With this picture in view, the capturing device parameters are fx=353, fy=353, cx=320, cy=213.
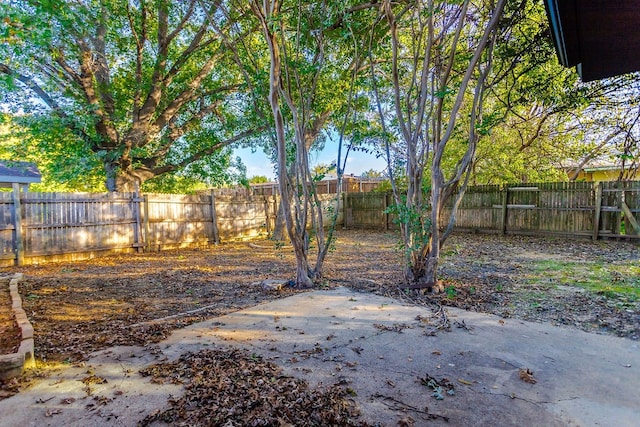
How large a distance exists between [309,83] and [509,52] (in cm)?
280

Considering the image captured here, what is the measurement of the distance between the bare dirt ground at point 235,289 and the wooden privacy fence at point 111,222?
50 cm

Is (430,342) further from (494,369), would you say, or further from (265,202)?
(265,202)

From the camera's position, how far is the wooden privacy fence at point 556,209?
8.65 m

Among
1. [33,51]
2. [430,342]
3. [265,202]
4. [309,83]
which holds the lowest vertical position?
[430,342]

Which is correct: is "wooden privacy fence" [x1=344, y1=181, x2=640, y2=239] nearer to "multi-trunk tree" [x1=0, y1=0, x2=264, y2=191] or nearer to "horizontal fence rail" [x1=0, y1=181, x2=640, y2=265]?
"horizontal fence rail" [x1=0, y1=181, x2=640, y2=265]

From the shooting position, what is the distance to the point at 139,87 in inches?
336

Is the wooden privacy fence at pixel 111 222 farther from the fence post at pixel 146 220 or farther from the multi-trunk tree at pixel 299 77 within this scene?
the multi-trunk tree at pixel 299 77

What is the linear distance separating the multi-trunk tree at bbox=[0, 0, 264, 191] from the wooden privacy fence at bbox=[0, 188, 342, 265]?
97 centimetres

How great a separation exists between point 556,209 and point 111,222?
11478 millimetres

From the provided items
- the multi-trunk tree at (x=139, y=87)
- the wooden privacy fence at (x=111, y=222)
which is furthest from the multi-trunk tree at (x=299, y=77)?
the multi-trunk tree at (x=139, y=87)

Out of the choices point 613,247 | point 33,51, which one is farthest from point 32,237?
point 613,247

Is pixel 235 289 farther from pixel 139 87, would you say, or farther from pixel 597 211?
pixel 597 211

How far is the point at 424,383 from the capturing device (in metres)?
2.19

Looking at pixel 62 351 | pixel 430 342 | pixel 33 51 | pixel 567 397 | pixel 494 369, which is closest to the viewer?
pixel 567 397
